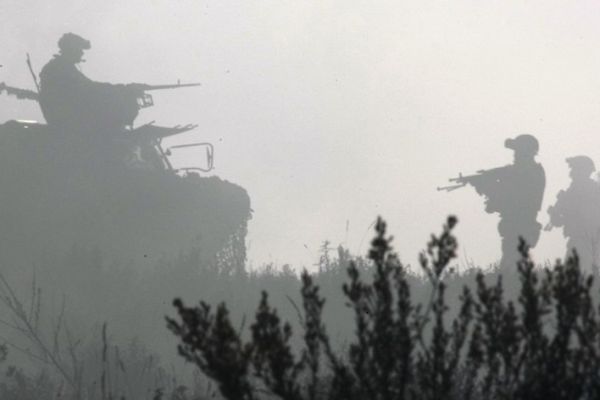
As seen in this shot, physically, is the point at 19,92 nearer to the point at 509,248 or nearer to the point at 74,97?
the point at 74,97

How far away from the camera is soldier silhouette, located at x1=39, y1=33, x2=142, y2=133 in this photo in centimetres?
2297

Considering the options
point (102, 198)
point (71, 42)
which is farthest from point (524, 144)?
point (71, 42)

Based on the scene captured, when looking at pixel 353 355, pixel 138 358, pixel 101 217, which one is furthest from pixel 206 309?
pixel 101 217

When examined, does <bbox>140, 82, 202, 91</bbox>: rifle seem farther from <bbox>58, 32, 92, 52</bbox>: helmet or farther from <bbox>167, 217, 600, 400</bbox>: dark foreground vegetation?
<bbox>167, 217, 600, 400</bbox>: dark foreground vegetation

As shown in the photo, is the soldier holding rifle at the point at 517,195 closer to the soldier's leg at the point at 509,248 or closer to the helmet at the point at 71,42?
the soldier's leg at the point at 509,248

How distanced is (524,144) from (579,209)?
532cm

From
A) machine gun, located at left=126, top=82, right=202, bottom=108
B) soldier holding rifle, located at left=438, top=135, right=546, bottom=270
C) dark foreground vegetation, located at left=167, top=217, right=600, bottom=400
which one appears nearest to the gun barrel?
machine gun, located at left=126, top=82, right=202, bottom=108

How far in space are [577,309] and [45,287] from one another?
16406 millimetres

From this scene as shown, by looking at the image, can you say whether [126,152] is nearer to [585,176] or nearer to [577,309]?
[585,176]

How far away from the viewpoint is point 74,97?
23.0 m

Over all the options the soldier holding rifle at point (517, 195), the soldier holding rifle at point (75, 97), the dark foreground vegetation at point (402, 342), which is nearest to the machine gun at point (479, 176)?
the soldier holding rifle at point (517, 195)

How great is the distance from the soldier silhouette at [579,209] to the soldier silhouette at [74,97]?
10446 mm

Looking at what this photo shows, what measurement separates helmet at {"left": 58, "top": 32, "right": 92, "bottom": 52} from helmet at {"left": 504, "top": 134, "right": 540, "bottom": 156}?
10.5m

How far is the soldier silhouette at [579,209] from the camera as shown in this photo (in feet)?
76.3
